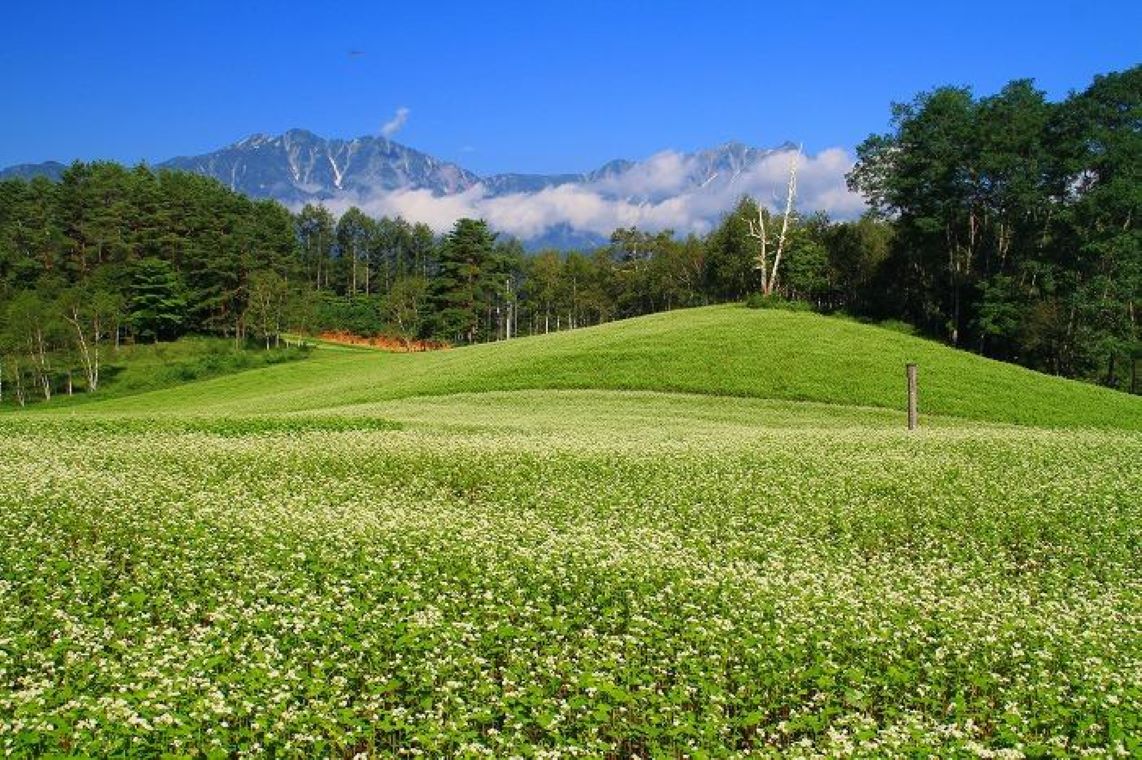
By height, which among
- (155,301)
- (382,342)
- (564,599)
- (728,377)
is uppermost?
(155,301)

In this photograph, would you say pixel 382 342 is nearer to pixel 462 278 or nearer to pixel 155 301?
pixel 462 278

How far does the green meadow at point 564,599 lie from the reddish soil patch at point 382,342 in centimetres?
9262

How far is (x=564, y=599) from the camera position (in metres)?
11.2

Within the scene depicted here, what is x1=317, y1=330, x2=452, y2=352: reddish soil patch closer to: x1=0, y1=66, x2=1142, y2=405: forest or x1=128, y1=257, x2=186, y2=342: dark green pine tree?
x1=0, y1=66, x2=1142, y2=405: forest

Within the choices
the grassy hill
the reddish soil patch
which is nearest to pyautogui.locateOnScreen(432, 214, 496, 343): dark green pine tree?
the reddish soil patch

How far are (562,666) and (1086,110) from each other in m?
72.5

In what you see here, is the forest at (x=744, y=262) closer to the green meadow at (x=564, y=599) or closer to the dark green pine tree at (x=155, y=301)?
the dark green pine tree at (x=155, y=301)

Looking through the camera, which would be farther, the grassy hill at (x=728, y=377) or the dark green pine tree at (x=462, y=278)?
the dark green pine tree at (x=462, y=278)

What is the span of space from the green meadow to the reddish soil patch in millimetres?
92620

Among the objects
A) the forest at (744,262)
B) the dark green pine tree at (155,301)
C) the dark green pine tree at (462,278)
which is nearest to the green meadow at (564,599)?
the forest at (744,262)

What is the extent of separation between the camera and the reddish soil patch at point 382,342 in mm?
119912

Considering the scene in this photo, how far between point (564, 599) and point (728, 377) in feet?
129

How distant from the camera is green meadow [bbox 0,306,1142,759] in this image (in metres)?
7.71

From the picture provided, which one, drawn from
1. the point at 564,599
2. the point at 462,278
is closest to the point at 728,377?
the point at 564,599
